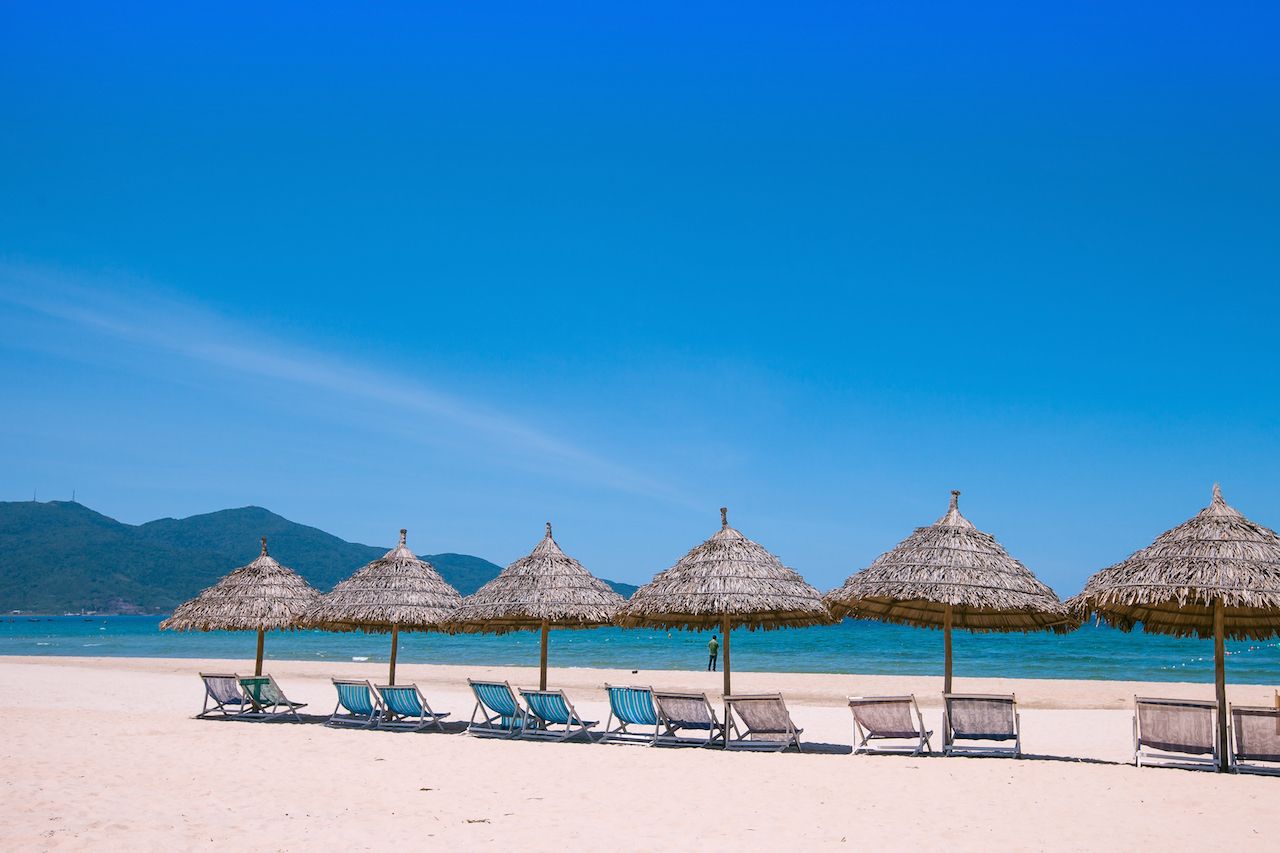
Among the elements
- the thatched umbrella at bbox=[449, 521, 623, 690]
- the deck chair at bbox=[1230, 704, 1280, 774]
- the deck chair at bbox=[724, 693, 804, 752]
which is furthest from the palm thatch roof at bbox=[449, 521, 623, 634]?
the deck chair at bbox=[1230, 704, 1280, 774]

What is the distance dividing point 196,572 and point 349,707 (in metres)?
176

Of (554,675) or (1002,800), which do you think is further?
(554,675)

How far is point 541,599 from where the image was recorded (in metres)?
12.4

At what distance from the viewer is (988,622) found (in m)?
11.6

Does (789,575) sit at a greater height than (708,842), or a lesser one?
greater

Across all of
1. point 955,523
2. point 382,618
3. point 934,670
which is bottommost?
point 934,670

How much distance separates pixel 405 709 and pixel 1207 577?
8.76m

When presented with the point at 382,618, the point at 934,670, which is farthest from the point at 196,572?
the point at 382,618

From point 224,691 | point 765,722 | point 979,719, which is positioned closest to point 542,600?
point 765,722

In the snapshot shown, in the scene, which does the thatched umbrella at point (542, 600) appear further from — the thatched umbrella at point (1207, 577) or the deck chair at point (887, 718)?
the thatched umbrella at point (1207, 577)

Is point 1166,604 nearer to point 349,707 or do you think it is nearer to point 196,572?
point 349,707

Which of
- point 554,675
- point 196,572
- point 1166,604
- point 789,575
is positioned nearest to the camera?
point 1166,604

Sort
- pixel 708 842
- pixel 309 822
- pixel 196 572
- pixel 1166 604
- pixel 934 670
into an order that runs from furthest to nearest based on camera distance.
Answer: pixel 196 572, pixel 934 670, pixel 1166 604, pixel 309 822, pixel 708 842

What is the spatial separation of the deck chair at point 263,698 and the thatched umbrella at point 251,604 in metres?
0.94
